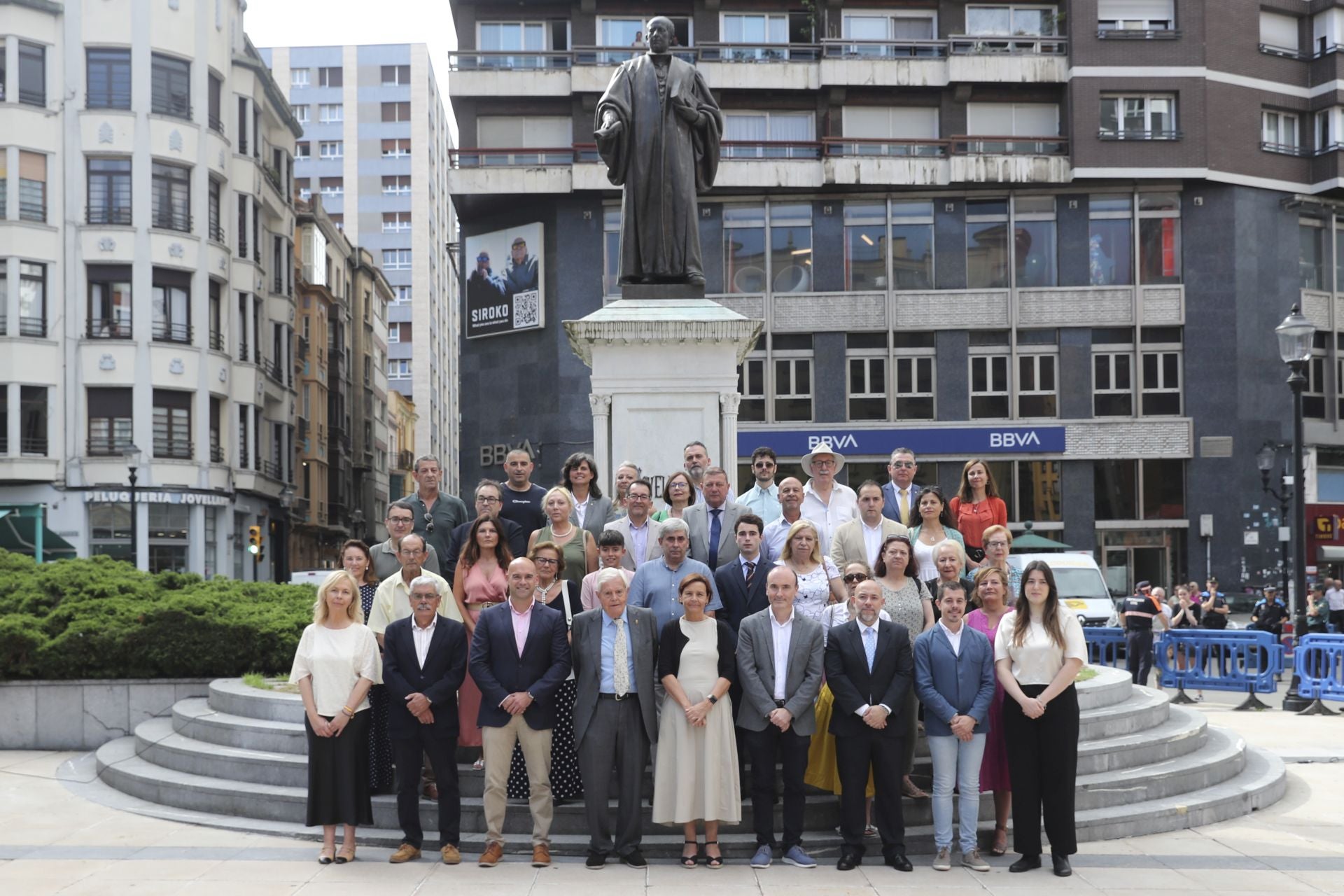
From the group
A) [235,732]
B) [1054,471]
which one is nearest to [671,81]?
[235,732]

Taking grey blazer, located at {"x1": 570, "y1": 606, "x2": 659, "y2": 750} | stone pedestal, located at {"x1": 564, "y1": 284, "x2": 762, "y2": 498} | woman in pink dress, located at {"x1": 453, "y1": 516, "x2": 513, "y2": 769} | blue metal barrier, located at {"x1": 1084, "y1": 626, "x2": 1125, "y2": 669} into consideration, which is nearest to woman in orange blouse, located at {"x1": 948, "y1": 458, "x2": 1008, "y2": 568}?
stone pedestal, located at {"x1": 564, "y1": 284, "x2": 762, "y2": 498}

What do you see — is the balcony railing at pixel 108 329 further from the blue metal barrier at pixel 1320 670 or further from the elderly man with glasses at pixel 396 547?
the blue metal barrier at pixel 1320 670

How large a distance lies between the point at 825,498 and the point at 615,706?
270 cm

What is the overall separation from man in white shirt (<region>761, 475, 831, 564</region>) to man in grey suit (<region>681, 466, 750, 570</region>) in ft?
0.89

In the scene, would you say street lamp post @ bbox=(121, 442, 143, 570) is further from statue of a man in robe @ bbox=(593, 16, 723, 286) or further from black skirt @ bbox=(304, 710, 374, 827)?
black skirt @ bbox=(304, 710, 374, 827)

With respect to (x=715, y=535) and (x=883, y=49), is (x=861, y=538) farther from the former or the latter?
(x=883, y=49)

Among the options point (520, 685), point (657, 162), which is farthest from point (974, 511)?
point (657, 162)

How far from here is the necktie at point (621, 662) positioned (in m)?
9.41

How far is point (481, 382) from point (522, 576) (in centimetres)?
3503

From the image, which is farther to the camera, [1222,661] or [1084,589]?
[1084,589]

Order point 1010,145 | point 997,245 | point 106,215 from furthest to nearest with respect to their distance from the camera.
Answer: point 106,215 < point 997,245 < point 1010,145

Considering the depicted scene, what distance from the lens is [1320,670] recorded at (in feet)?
64.9

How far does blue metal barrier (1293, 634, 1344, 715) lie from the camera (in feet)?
64.1

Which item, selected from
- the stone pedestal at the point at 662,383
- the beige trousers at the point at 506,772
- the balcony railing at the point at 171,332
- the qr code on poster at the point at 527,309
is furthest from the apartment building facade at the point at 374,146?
the beige trousers at the point at 506,772
